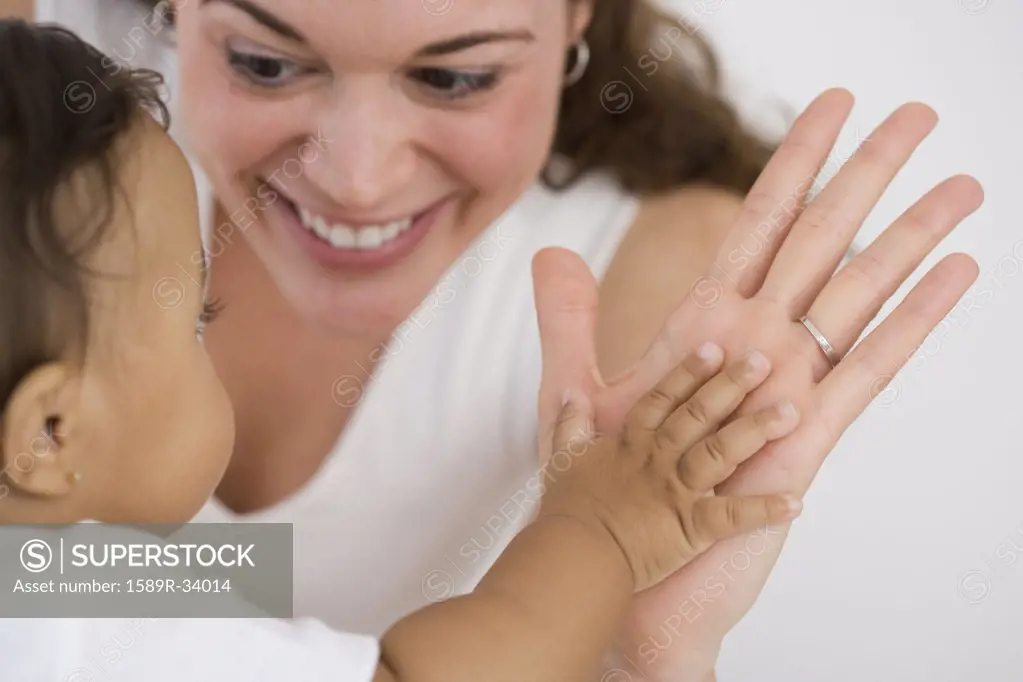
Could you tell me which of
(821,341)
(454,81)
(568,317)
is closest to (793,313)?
(821,341)

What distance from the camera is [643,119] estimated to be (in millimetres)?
780

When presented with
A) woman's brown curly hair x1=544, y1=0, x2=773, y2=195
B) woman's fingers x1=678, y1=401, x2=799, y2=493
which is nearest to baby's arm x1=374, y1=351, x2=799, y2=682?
woman's fingers x1=678, y1=401, x2=799, y2=493

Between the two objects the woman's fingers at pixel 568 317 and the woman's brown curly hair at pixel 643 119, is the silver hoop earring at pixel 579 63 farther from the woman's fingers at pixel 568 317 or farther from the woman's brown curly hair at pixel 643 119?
the woman's fingers at pixel 568 317

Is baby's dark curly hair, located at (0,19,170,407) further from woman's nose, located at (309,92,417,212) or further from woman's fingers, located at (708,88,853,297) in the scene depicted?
woman's fingers, located at (708,88,853,297)

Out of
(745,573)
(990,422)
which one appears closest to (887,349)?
(745,573)

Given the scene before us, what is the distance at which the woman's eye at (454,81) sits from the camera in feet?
1.99

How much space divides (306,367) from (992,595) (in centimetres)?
52

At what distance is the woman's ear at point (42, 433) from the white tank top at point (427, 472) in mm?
202

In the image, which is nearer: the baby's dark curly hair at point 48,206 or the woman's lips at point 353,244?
the baby's dark curly hair at point 48,206

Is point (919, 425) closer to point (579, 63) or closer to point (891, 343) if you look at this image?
point (891, 343)

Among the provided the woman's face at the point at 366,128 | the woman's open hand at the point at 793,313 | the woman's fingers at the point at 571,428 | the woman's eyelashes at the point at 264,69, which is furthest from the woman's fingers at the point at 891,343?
the woman's eyelashes at the point at 264,69

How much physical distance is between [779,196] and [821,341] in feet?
0.28

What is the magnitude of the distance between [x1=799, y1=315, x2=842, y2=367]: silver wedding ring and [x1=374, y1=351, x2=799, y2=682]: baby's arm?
0.04 m

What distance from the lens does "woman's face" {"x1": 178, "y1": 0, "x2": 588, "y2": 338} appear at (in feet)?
1.92
